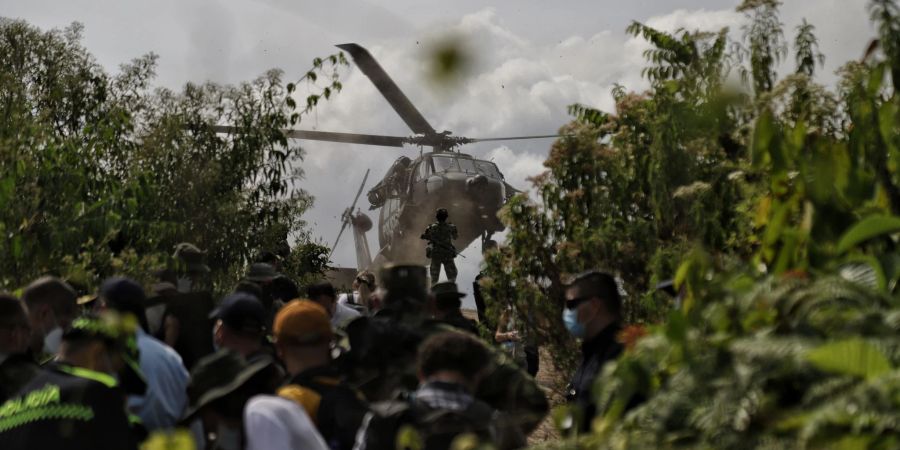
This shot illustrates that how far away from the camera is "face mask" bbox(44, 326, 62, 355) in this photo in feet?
21.1

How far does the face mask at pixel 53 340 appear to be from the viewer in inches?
253

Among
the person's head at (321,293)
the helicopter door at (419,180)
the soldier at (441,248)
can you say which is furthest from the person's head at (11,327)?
the helicopter door at (419,180)

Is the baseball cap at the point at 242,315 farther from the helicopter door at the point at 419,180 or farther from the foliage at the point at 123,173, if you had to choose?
the helicopter door at the point at 419,180

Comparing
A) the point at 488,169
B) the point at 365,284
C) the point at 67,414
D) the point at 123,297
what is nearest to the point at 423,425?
the point at 67,414

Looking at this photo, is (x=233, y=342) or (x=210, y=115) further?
(x=210, y=115)

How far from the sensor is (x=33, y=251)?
1148 cm

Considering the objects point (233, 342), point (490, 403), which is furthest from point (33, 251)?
point (490, 403)

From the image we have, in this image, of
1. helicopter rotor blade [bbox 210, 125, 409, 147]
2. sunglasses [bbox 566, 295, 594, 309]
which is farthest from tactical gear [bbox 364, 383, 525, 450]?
helicopter rotor blade [bbox 210, 125, 409, 147]

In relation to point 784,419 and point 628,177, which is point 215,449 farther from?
point 628,177

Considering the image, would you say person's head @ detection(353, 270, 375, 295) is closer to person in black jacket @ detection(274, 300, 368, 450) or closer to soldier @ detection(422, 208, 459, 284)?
soldier @ detection(422, 208, 459, 284)

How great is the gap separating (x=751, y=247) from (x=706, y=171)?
2.86 meters

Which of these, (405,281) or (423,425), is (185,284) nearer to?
(405,281)

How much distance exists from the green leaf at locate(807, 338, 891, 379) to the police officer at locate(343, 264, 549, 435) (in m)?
2.51

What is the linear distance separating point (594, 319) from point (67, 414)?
2781mm
